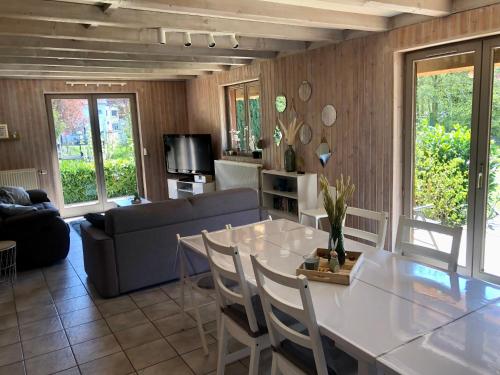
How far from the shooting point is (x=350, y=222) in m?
4.71

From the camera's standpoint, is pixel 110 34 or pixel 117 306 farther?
pixel 110 34

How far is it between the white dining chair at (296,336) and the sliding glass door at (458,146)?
5.77 ft

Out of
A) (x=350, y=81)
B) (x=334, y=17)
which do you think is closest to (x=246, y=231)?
(x=334, y=17)

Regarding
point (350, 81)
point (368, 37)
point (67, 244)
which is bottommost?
point (67, 244)

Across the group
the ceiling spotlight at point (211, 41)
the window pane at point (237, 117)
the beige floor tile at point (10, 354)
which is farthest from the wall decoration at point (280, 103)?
the beige floor tile at point (10, 354)

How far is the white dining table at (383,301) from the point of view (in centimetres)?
147

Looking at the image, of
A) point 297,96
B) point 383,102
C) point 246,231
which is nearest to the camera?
point 246,231

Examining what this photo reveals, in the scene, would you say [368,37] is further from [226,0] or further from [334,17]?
[226,0]

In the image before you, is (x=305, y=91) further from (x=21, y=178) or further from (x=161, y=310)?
(x=21, y=178)

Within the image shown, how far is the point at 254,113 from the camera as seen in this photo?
6.25 meters

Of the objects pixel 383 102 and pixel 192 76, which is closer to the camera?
pixel 383 102

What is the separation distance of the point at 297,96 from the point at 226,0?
2.29 meters

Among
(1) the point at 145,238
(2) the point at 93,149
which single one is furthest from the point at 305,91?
(2) the point at 93,149

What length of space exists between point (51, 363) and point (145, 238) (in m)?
1.24
